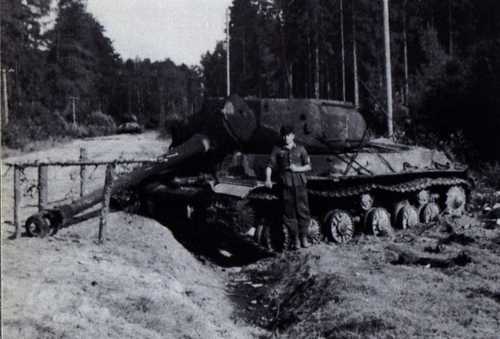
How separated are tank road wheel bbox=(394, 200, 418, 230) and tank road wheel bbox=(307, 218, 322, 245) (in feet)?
7.54

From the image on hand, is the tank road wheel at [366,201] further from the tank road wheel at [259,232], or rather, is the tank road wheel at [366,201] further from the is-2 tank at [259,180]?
the tank road wheel at [259,232]

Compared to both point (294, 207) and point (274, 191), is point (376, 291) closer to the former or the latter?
point (294, 207)

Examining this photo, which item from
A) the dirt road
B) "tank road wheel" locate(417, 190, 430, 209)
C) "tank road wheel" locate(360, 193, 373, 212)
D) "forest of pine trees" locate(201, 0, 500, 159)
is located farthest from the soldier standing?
"forest of pine trees" locate(201, 0, 500, 159)

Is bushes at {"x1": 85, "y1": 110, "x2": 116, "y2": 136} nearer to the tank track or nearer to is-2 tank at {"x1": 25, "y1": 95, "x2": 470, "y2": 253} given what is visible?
is-2 tank at {"x1": 25, "y1": 95, "x2": 470, "y2": 253}

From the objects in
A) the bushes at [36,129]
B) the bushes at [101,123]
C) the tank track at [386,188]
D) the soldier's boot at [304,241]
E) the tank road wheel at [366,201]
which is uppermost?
the bushes at [101,123]

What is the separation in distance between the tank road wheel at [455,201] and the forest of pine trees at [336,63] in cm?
260

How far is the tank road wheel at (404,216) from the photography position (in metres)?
11.4

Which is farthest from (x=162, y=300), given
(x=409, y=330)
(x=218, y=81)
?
(x=218, y=81)

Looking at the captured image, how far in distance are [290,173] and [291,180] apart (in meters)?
0.11

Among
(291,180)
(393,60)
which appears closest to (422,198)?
(291,180)

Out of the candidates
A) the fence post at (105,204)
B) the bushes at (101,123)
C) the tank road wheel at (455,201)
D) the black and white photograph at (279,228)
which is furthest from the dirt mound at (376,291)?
the bushes at (101,123)

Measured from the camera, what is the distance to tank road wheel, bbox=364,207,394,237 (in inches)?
420

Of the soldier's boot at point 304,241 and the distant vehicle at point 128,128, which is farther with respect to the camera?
the distant vehicle at point 128,128

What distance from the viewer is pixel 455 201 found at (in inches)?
505
